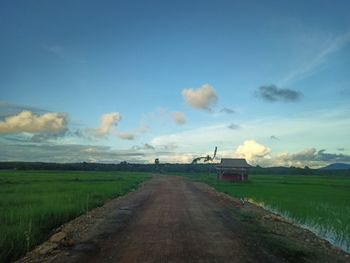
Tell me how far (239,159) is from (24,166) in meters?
96.4

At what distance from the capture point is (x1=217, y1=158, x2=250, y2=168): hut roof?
7547 centimetres

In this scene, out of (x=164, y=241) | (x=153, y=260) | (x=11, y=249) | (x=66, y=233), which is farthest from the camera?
(x=66, y=233)

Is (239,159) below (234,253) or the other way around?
the other way around

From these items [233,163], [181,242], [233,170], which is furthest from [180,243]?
[233,163]

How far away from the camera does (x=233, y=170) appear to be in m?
75.2

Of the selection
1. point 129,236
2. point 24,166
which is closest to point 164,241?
point 129,236

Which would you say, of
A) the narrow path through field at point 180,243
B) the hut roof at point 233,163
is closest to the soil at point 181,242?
the narrow path through field at point 180,243

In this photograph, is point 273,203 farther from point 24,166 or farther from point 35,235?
point 24,166

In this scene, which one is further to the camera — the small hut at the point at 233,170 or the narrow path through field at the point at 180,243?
the small hut at the point at 233,170

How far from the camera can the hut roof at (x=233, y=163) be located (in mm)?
75469

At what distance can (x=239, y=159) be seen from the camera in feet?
261

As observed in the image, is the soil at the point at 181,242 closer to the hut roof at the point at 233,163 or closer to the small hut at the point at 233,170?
the small hut at the point at 233,170

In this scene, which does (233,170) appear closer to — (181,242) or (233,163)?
(233,163)

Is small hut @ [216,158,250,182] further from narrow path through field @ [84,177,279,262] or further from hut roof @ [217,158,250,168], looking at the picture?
narrow path through field @ [84,177,279,262]
